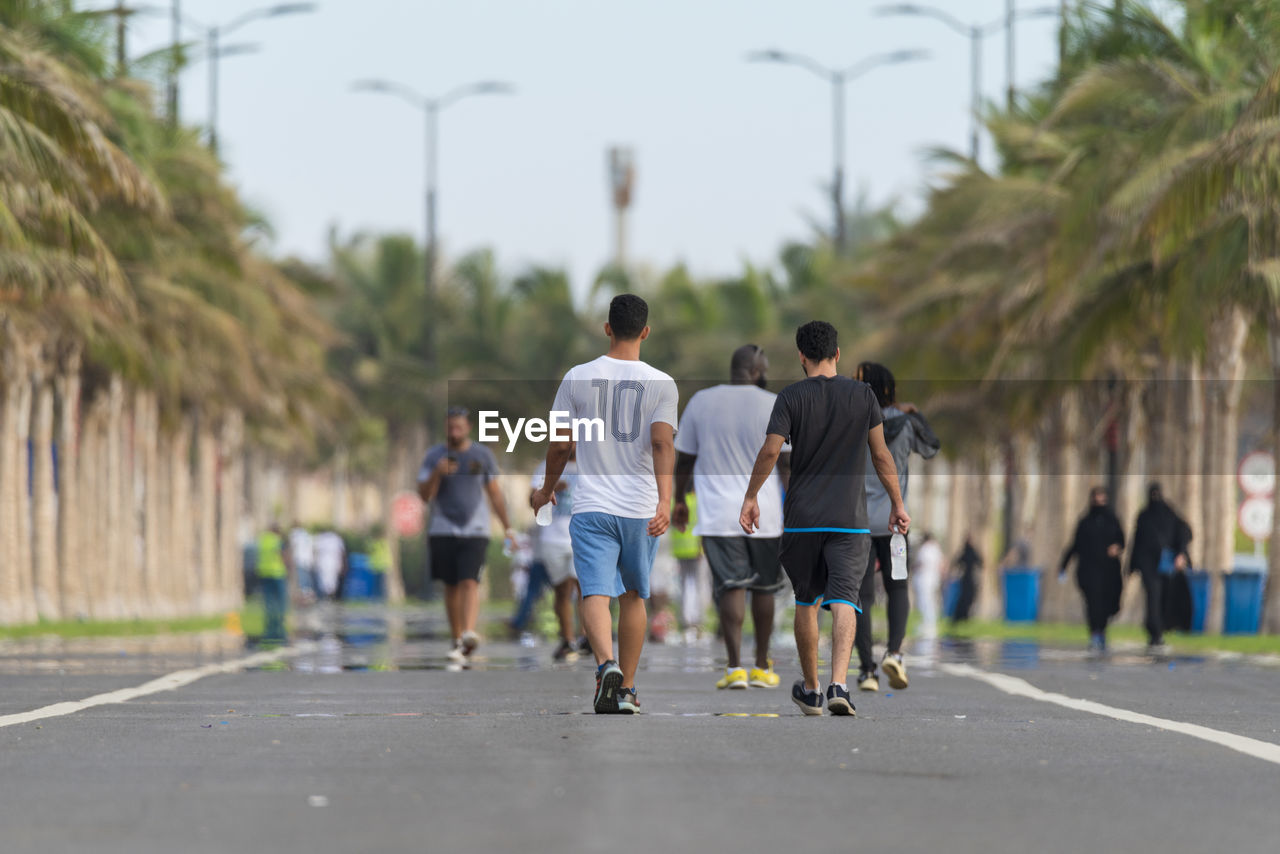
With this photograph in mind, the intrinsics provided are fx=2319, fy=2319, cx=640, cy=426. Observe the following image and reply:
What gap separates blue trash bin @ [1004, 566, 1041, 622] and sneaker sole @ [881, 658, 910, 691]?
28.8 metres

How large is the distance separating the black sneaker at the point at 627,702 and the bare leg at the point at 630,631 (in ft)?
0.17

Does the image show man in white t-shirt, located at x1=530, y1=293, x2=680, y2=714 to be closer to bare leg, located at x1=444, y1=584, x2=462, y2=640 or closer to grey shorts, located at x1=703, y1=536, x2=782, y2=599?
grey shorts, located at x1=703, y1=536, x2=782, y2=599

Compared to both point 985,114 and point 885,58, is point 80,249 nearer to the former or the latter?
point 985,114

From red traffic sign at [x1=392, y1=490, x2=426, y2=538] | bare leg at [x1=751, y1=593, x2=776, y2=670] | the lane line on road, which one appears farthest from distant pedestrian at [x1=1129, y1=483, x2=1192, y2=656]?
red traffic sign at [x1=392, y1=490, x2=426, y2=538]

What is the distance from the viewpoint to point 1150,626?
79.0ft

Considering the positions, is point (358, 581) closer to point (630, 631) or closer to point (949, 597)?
point (949, 597)

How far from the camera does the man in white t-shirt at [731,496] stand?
13.0 m

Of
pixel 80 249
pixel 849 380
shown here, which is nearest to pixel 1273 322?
pixel 80 249

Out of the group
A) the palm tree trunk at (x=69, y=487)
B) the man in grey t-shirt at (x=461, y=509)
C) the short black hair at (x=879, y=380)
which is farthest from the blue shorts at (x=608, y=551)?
the palm tree trunk at (x=69, y=487)

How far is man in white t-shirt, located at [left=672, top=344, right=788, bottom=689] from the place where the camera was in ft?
42.7

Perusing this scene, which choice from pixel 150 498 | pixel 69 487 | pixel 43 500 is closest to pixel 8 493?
pixel 43 500

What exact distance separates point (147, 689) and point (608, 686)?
12.8ft

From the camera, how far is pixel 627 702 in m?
10.6

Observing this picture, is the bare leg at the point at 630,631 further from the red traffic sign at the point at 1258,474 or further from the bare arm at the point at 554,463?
the red traffic sign at the point at 1258,474
